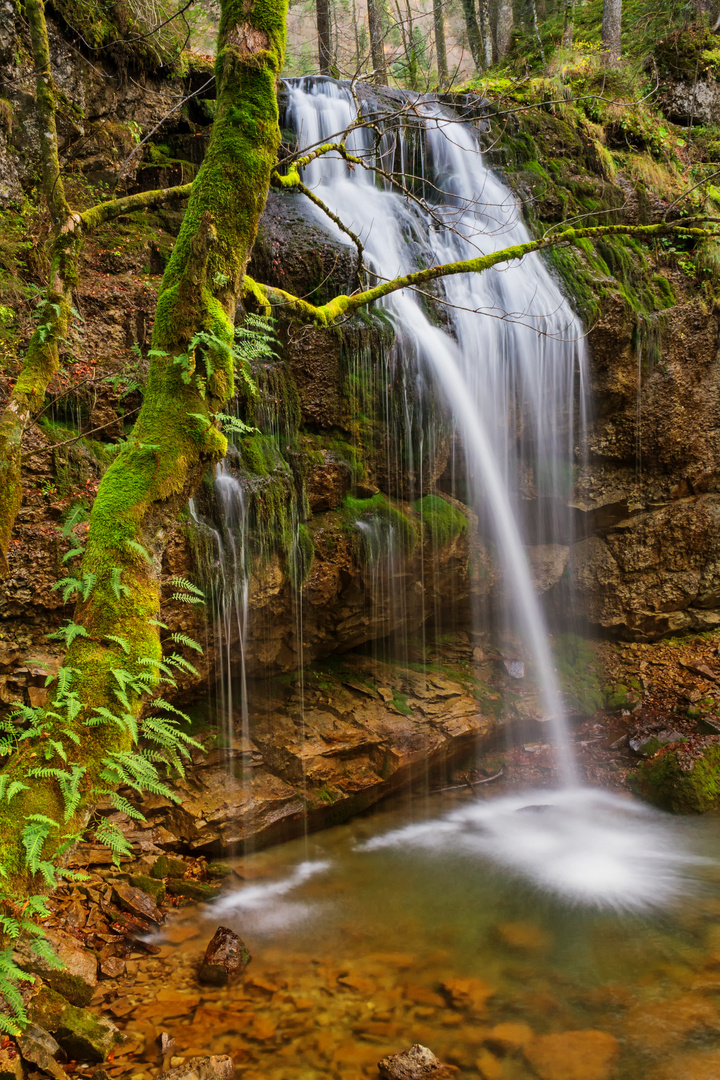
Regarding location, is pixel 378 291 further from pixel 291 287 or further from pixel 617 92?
pixel 617 92

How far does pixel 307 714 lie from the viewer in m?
6.95

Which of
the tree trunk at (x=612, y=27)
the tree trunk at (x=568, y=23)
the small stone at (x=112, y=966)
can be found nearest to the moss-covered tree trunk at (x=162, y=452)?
the small stone at (x=112, y=966)

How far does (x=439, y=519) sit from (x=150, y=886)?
472 centimetres

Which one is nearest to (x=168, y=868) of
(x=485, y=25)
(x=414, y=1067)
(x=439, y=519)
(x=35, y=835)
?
(x=414, y=1067)

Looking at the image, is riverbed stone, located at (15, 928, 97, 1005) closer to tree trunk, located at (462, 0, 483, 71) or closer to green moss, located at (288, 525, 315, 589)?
green moss, located at (288, 525, 315, 589)

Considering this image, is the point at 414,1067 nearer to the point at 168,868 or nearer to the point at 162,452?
the point at 168,868

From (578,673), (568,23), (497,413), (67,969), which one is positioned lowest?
(67,969)

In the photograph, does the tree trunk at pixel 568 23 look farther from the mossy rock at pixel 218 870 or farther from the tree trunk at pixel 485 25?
the mossy rock at pixel 218 870

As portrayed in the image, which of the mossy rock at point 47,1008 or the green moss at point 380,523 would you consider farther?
the green moss at point 380,523

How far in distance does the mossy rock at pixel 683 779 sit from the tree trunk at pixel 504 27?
1605 centimetres

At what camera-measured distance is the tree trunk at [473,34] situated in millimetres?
16594

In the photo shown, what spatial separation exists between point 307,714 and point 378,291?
456cm

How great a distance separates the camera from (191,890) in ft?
16.9

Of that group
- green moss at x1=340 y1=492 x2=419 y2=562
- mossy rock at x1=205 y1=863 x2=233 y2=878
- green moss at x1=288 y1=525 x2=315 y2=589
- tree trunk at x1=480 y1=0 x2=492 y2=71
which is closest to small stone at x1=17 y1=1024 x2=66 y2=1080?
mossy rock at x1=205 y1=863 x2=233 y2=878
